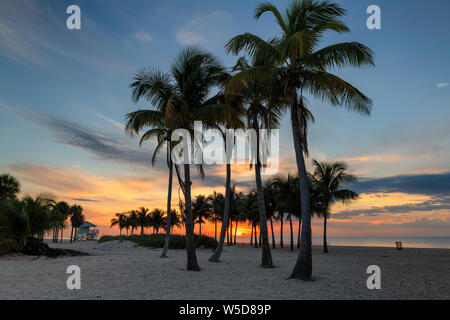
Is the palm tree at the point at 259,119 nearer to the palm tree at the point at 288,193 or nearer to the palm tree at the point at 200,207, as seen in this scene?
the palm tree at the point at 288,193

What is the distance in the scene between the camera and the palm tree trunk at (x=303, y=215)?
1118 centimetres

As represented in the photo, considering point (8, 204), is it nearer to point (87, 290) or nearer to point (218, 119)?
point (87, 290)

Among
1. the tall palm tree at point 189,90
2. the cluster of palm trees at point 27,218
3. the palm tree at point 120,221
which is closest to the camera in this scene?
the tall palm tree at point 189,90

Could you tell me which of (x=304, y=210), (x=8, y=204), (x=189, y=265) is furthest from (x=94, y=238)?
(x=304, y=210)

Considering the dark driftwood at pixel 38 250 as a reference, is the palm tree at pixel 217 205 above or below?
above

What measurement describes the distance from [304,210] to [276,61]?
249 inches

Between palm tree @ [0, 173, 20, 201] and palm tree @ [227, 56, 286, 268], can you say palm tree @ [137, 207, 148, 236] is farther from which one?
palm tree @ [227, 56, 286, 268]

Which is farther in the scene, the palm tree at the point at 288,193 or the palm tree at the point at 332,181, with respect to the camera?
the palm tree at the point at 288,193

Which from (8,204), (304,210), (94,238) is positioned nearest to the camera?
(304,210)

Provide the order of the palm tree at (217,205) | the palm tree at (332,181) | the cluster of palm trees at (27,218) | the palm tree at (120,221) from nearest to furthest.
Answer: the cluster of palm trees at (27,218) → the palm tree at (332,181) → the palm tree at (217,205) → the palm tree at (120,221)

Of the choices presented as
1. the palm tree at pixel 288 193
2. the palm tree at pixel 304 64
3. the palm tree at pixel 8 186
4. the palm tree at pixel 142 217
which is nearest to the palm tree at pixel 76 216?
the palm tree at pixel 142 217

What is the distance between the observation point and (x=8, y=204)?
1773 centimetres

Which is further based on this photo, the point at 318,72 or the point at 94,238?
the point at 94,238

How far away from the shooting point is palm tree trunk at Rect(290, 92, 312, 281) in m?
11.2
